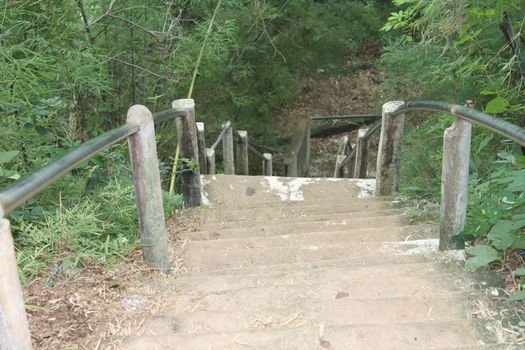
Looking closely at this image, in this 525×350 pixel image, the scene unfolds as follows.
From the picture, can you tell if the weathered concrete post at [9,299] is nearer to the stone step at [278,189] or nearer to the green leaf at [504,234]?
the green leaf at [504,234]

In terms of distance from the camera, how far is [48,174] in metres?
1.41

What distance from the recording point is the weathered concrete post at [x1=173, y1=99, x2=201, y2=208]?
3826 mm

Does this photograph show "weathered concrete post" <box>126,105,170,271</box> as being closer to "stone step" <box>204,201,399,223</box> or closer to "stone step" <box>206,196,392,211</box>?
"stone step" <box>204,201,399,223</box>

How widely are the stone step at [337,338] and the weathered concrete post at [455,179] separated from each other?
814 millimetres

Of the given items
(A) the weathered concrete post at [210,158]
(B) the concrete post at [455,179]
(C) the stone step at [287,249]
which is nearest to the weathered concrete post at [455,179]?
(B) the concrete post at [455,179]

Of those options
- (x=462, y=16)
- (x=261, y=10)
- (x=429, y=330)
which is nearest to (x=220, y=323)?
(x=429, y=330)

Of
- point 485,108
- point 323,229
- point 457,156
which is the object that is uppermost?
point 485,108

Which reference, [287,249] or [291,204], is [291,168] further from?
[287,249]

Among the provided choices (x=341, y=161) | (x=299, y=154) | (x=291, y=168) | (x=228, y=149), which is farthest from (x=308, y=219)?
(x=299, y=154)

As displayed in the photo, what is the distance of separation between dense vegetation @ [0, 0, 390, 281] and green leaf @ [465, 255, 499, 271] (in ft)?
5.24

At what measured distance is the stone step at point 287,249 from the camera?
2.71m

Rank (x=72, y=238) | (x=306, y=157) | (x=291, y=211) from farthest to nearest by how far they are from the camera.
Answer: (x=306, y=157) → (x=291, y=211) → (x=72, y=238)

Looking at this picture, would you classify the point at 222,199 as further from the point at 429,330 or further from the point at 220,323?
the point at 429,330

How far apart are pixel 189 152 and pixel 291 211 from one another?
0.99m
